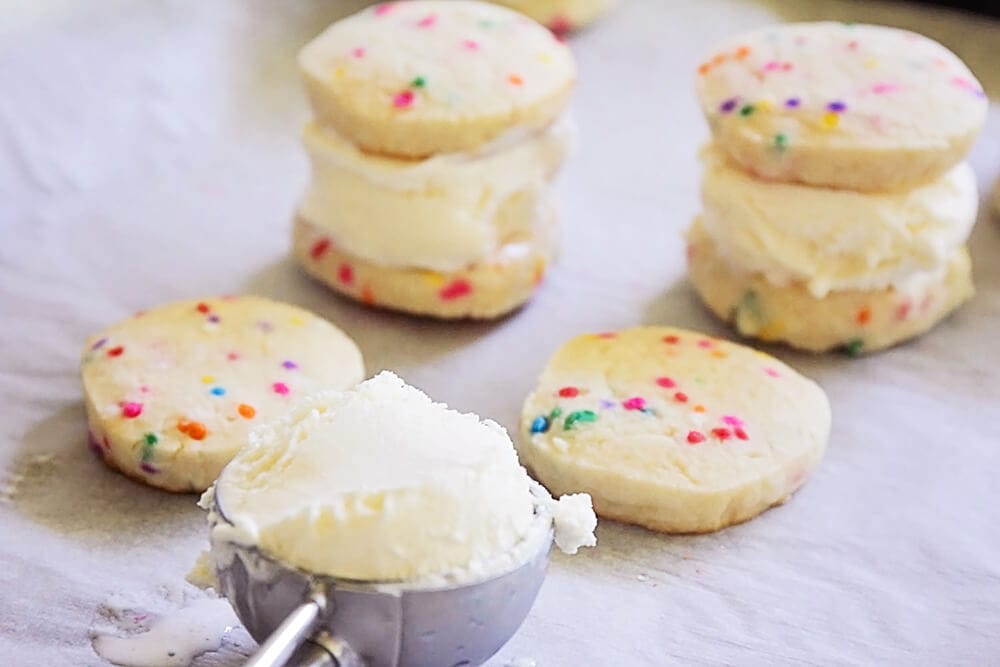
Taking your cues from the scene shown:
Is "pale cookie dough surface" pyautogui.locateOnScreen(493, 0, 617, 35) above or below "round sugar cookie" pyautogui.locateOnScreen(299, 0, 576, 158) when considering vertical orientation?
below

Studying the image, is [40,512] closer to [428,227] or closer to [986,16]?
[428,227]

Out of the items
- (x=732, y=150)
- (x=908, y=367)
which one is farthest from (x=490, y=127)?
(x=908, y=367)

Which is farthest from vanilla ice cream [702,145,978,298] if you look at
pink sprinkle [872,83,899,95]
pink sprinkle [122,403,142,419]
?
pink sprinkle [122,403,142,419]

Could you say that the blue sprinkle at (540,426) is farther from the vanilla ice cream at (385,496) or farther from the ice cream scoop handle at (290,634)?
the ice cream scoop handle at (290,634)

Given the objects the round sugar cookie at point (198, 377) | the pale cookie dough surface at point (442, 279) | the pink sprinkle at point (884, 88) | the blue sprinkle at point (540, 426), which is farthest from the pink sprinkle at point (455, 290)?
the pink sprinkle at point (884, 88)

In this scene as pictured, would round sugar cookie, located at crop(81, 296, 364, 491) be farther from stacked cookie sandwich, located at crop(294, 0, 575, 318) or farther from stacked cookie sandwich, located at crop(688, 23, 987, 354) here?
stacked cookie sandwich, located at crop(688, 23, 987, 354)

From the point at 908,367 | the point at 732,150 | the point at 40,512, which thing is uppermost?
the point at 732,150

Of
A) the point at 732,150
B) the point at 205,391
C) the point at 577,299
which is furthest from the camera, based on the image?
the point at 577,299
